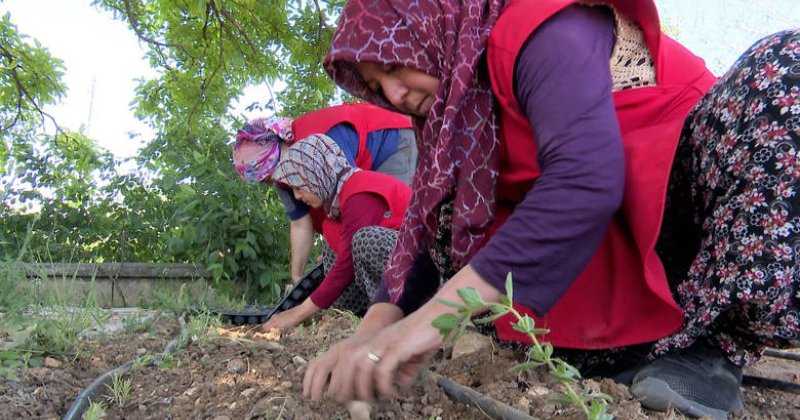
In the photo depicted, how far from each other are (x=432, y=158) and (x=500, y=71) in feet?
0.99

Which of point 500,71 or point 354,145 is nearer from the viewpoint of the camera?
point 500,71

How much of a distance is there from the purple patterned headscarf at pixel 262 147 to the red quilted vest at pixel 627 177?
2.29 metres

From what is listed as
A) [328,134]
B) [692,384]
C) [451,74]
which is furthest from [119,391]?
[328,134]

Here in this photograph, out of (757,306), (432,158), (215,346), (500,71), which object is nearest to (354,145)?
(215,346)

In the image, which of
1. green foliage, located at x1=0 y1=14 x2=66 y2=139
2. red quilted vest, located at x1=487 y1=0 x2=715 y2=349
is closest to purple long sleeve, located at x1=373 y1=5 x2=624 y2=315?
red quilted vest, located at x1=487 y1=0 x2=715 y2=349

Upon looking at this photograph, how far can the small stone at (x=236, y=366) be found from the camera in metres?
1.80

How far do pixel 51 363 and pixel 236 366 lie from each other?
1.82 feet

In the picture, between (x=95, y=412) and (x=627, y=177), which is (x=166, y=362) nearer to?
(x=95, y=412)

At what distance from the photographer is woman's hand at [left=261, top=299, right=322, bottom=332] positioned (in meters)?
2.89

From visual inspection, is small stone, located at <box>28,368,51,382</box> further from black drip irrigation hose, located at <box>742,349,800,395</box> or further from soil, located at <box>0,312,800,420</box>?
black drip irrigation hose, located at <box>742,349,800,395</box>

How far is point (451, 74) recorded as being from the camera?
4.87ft

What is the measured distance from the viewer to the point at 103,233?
5.55 meters

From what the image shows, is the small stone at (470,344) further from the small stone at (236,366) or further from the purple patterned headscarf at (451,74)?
the small stone at (236,366)

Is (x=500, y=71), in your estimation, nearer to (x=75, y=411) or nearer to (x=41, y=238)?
(x=75, y=411)
